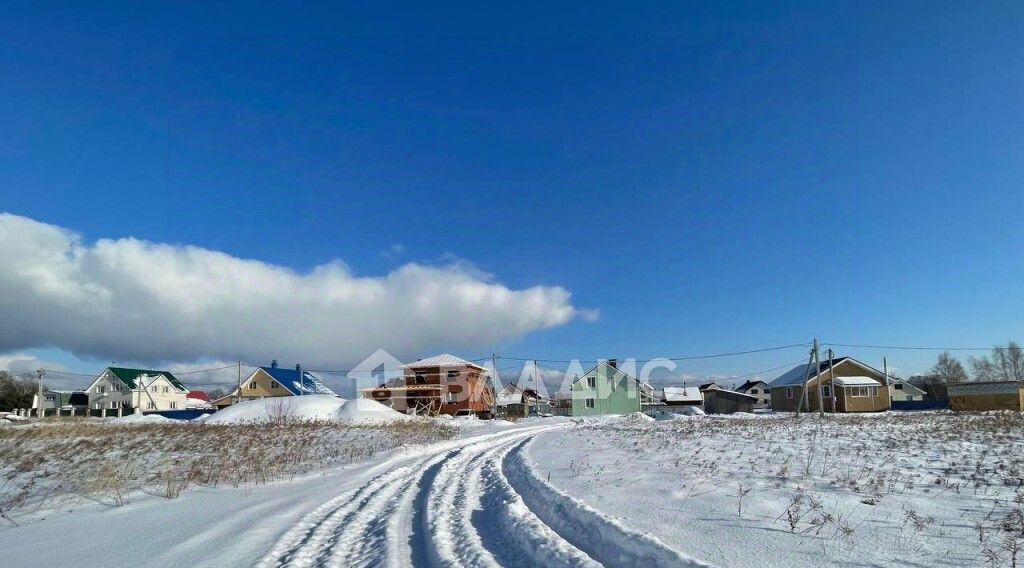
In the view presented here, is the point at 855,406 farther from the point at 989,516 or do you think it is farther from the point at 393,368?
the point at 989,516

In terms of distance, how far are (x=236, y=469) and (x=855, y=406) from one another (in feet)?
191

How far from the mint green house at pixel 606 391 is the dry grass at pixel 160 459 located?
4647cm

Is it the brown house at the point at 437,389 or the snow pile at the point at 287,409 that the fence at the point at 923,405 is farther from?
the snow pile at the point at 287,409

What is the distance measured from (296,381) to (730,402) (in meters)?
51.2

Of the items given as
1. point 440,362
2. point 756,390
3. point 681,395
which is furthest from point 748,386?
point 440,362

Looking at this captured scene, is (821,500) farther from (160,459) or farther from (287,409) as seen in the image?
(287,409)

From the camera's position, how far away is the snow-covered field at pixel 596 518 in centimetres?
539

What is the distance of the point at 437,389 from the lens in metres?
57.8

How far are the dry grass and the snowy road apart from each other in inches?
63.5

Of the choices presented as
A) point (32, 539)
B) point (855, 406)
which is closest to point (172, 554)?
point (32, 539)

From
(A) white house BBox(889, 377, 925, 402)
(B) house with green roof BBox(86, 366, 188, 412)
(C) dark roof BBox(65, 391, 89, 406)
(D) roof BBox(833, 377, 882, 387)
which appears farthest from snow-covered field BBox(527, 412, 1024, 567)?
(C) dark roof BBox(65, 391, 89, 406)

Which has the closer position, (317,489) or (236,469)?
(317,489)

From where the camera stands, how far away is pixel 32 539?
7.88 meters

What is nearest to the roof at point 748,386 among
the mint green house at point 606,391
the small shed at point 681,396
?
the small shed at point 681,396
